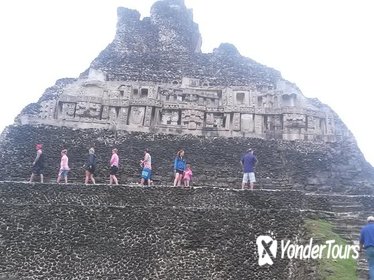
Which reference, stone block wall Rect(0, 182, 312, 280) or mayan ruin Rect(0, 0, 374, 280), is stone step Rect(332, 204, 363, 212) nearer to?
mayan ruin Rect(0, 0, 374, 280)

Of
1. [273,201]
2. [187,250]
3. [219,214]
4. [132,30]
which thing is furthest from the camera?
[132,30]

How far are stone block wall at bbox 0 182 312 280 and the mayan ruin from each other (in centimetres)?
4

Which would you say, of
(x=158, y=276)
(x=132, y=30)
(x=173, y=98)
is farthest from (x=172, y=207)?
(x=132, y=30)

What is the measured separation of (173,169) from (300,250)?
28.6 ft

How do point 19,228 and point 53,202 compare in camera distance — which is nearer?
point 19,228

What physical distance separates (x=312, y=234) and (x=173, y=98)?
555 inches

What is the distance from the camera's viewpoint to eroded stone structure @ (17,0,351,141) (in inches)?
1021

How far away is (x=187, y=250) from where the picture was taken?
47.8 feet

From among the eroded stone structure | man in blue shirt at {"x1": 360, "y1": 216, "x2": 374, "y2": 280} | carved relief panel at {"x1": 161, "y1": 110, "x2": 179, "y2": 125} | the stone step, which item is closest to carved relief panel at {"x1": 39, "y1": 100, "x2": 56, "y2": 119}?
the eroded stone structure

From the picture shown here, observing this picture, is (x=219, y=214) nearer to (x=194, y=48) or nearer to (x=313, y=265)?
(x=313, y=265)

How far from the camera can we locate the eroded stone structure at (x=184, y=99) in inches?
1021

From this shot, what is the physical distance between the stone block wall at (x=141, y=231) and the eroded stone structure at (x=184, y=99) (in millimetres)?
8761

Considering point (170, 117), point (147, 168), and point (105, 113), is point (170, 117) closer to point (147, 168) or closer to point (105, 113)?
point (105, 113)

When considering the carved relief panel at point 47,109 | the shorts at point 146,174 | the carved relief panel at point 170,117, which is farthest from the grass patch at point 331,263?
the carved relief panel at point 47,109
